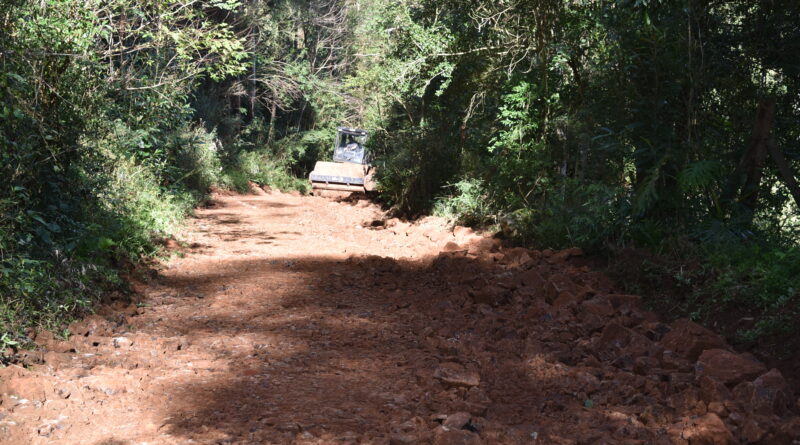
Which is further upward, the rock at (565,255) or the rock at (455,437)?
the rock at (565,255)

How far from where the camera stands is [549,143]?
11.7 metres

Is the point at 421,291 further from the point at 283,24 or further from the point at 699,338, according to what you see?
the point at 283,24

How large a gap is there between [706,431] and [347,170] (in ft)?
61.4

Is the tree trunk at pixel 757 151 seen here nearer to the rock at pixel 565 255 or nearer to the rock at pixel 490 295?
the rock at pixel 565 255

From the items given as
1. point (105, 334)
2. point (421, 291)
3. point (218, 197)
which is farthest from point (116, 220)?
point (218, 197)

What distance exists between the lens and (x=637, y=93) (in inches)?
295

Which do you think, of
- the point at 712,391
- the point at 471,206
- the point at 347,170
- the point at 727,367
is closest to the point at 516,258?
the point at 471,206

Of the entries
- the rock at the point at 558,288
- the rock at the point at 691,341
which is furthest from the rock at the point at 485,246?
the rock at the point at 691,341

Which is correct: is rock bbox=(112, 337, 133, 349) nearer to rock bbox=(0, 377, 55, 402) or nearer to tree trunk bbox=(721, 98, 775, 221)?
rock bbox=(0, 377, 55, 402)

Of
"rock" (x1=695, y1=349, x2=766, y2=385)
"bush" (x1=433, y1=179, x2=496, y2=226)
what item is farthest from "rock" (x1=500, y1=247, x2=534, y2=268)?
"rock" (x1=695, y1=349, x2=766, y2=385)

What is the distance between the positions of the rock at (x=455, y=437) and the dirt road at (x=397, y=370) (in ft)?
0.05

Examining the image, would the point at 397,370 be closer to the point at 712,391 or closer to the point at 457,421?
the point at 457,421

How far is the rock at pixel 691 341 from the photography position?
441 centimetres

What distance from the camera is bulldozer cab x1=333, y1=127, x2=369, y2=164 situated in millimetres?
23922
